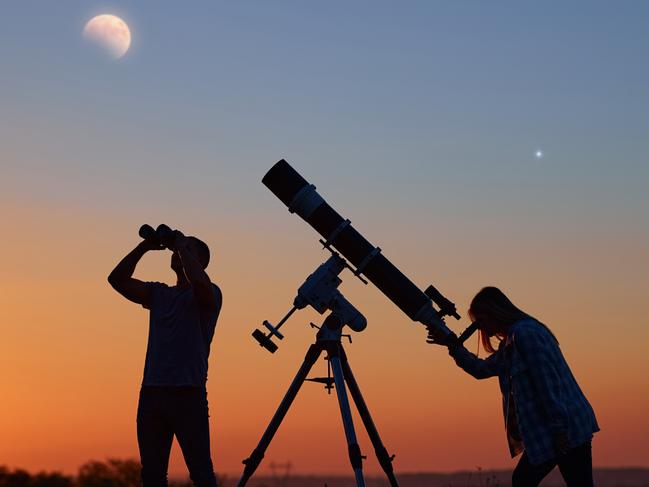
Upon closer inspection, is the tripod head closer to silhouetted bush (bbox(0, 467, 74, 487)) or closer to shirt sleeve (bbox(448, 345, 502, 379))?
shirt sleeve (bbox(448, 345, 502, 379))

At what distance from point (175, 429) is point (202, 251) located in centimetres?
166

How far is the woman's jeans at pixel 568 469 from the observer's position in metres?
8.39

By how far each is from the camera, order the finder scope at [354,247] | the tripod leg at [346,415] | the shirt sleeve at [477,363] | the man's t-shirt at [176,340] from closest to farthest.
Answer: the man's t-shirt at [176,340] < the shirt sleeve at [477,363] < the tripod leg at [346,415] < the finder scope at [354,247]

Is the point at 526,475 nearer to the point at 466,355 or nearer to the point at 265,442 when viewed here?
the point at 466,355

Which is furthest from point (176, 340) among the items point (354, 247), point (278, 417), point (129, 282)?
point (354, 247)

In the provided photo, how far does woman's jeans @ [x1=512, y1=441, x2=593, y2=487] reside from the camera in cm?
839

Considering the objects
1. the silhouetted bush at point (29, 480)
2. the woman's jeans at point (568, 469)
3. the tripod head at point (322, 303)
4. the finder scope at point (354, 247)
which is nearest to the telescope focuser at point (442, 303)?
the finder scope at point (354, 247)

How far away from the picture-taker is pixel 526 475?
8609mm

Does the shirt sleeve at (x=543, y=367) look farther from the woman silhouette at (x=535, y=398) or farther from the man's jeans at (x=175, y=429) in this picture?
the man's jeans at (x=175, y=429)

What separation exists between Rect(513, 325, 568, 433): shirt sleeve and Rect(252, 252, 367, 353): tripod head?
2013 mm

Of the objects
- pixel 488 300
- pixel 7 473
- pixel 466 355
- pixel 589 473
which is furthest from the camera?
pixel 7 473

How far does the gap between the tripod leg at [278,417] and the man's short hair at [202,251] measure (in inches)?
63.9

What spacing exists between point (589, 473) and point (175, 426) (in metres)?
3.66

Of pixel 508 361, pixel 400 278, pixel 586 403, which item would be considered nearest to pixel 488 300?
pixel 508 361
